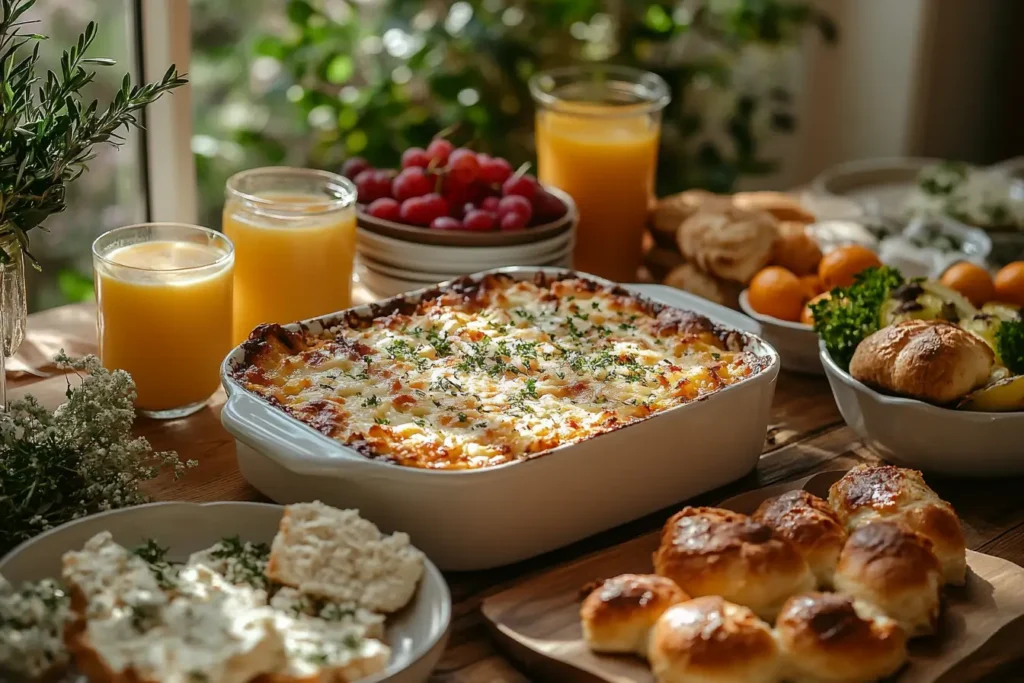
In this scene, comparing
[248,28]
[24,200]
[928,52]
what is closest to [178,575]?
[24,200]

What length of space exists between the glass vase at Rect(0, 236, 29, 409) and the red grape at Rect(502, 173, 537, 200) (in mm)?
880

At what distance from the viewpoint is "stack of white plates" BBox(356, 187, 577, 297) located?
2127 mm

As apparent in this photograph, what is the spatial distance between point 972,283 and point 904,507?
2.52 ft

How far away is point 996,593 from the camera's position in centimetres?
141

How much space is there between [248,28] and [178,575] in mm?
2684

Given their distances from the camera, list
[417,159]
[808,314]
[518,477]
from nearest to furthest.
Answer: [518,477]
[808,314]
[417,159]

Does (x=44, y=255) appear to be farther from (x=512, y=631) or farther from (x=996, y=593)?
(x=996, y=593)

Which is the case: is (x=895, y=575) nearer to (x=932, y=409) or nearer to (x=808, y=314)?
(x=932, y=409)

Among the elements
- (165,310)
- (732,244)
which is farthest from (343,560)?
(732,244)

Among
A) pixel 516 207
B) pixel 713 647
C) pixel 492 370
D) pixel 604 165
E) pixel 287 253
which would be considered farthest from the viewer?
pixel 604 165

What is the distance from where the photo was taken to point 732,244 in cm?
222

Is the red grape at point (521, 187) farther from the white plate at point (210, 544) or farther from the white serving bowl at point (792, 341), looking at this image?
the white plate at point (210, 544)

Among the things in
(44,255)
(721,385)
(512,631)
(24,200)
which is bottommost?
(44,255)

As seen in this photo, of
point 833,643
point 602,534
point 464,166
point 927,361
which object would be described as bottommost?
point 602,534
